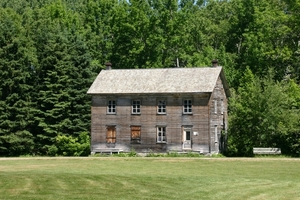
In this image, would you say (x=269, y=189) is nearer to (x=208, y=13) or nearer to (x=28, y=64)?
(x=28, y=64)

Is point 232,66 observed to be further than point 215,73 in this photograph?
Yes

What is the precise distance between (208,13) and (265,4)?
1573cm

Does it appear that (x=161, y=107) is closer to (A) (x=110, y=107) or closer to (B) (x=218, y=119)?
(A) (x=110, y=107)

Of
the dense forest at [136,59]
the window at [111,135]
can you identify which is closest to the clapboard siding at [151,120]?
the window at [111,135]

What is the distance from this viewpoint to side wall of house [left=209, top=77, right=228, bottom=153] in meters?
51.7

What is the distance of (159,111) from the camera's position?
173ft

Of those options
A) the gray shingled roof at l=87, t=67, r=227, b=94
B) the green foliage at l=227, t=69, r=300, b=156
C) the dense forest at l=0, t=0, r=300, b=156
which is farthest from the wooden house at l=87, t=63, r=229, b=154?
the dense forest at l=0, t=0, r=300, b=156

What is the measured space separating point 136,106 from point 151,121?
196 centimetres

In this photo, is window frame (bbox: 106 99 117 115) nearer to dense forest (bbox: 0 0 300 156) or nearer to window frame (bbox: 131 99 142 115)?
window frame (bbox: 131 99 142 115)

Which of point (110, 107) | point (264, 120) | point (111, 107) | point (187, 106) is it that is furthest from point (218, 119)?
point (110, 107)

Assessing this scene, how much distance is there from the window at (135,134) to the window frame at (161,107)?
7.83 ft

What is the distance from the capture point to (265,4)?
6738cm

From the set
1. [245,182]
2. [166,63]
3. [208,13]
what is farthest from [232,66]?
[245,182]

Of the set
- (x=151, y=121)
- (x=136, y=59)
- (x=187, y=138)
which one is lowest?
(x=187, y=138)
